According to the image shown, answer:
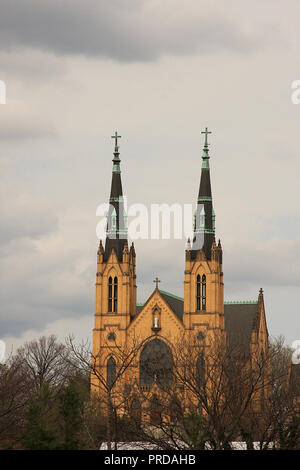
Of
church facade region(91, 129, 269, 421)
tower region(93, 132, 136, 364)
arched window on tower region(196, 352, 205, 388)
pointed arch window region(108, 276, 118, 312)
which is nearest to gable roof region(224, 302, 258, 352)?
church facade region(91, 129, 269, 421)

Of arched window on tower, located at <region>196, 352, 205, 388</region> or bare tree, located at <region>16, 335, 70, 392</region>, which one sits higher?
bare tree, located at <region>16, 335, 70, 392</region>

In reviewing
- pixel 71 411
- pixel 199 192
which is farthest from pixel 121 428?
pixel 199 192

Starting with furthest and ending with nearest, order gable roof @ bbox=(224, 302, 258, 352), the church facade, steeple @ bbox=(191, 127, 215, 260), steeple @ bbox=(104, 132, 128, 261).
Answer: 1. gable roof @ bbox=(224, 302, 258, 352)
2. steeple @ bbox=(104, 132, 128, 261)
3. steeple @ bbox=(191, 127, 215, 260)
4. the church facade

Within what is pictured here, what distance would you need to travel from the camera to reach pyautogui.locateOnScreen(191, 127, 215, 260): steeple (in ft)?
331

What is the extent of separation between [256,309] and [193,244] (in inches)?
591

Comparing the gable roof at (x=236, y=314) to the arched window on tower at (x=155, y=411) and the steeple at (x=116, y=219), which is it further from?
the arched window on tower at (x=155, y=411)

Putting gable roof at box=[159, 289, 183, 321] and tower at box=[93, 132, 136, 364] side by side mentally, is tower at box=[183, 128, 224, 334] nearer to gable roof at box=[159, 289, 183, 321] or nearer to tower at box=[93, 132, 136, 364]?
gable roof at box=[159, 289, 183, 321]

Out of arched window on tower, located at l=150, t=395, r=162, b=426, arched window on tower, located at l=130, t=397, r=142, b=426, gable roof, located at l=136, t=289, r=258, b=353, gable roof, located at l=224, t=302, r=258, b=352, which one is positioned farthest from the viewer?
gable roof, located at l=224, t=302, r=258, b=352

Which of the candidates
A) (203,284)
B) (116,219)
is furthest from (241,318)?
(116,219)

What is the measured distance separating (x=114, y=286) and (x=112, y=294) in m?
0.89

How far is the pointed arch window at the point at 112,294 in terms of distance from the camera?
102m

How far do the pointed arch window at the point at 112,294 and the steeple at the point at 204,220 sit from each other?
8.59m

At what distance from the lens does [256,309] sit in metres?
111
